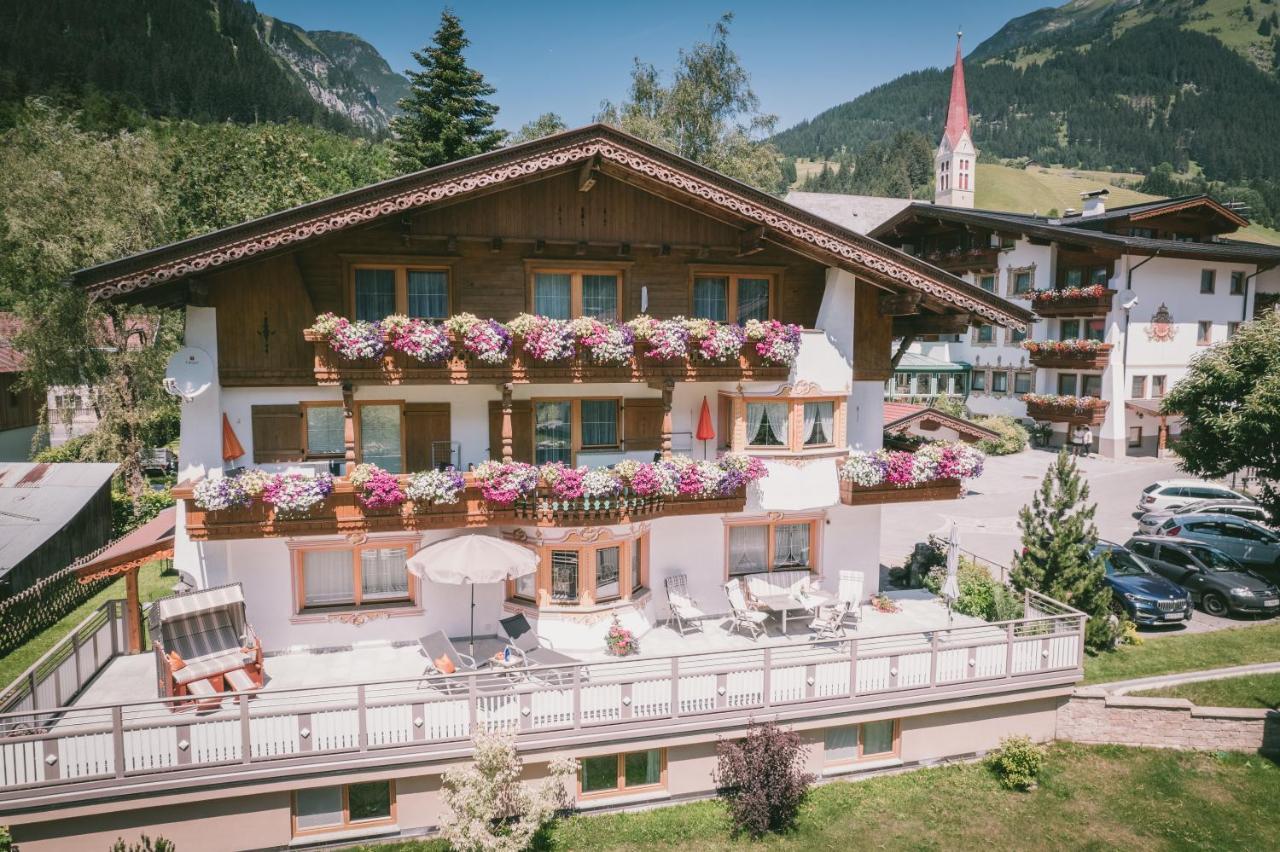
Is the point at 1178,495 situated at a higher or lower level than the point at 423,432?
lower

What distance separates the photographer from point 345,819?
1199cm

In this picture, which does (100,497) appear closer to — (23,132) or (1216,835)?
(23,132)

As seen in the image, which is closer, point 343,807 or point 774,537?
point 343,807

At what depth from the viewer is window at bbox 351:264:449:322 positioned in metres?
15.1

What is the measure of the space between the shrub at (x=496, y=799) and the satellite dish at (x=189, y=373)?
816cm

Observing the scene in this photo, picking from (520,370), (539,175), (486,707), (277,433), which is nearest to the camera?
(486,707)

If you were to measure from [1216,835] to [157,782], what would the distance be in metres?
17.1

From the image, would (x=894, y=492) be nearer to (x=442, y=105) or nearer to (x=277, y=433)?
(x=277, y=433)

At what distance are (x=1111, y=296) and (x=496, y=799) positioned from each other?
3986 centimetres

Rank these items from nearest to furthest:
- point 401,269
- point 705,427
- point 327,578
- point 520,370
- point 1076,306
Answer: point 520,370, point 401,269, point 327,578, point 705,427, point 1076,306

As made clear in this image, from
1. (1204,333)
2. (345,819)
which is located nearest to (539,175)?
(345,819)

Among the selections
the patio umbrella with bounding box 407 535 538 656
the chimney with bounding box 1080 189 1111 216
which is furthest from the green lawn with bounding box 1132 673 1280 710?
the chimney with bounding box 1080 189 1111 216

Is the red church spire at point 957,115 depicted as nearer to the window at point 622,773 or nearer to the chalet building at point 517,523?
the chalet building at point 517,523

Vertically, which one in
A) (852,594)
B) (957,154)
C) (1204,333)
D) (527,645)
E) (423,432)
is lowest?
(527,645)
